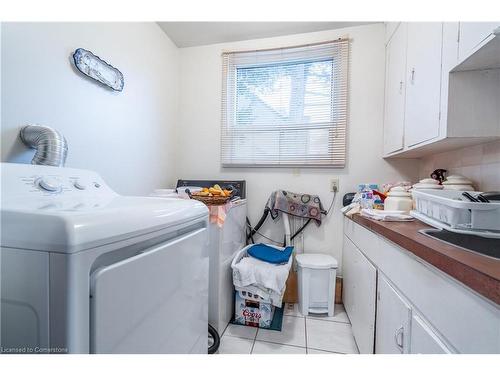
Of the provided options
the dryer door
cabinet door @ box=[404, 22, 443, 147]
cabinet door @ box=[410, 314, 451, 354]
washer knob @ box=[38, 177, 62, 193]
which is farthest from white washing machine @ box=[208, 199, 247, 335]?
cabinet door @ box=[404, 22, 443, 147]

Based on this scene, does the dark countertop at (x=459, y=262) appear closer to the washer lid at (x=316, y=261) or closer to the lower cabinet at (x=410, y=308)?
the lower cabinet at (x=410, y=308)

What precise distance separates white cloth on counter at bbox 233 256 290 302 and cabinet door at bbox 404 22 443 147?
1.25 meters

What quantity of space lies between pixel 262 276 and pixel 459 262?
1200 mm

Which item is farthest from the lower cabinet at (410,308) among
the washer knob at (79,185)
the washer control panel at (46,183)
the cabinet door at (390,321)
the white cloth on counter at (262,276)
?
the washer knob at (79,185)

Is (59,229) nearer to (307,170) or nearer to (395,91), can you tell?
(307,170)

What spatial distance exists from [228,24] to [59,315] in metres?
2.31

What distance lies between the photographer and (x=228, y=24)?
1.98 meters

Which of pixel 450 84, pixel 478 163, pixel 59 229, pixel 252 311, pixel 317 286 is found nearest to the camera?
pixel 59 229

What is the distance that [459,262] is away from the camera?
53cm

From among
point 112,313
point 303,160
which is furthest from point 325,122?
point 112,313

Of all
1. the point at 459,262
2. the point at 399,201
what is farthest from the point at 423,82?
the point at 459,262
